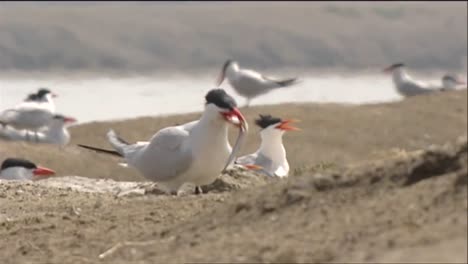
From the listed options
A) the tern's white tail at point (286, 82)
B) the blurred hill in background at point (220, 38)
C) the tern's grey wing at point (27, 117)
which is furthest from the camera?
the blurred hill in background at point (220, 38)

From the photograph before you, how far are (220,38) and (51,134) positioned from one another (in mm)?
23588

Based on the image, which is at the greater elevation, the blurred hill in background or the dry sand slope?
the blurred hill in background

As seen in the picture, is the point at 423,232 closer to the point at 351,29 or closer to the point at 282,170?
the point at 282,170

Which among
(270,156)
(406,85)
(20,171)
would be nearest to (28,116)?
(20,171)

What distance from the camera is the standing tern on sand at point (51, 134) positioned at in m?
26.2

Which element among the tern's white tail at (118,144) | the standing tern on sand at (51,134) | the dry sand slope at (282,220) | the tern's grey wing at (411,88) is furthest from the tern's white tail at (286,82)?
the dry sand slope at (282,220)

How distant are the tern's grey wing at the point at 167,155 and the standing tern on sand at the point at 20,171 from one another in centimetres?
458

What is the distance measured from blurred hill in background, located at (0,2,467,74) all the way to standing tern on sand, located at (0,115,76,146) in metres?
17.0

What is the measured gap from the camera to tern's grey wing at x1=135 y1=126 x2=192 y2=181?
440 inches

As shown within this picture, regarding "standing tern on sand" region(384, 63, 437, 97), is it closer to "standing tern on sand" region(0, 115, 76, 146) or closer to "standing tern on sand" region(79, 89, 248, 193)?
"standing tern on sand" region(0, 115, 76, 146)

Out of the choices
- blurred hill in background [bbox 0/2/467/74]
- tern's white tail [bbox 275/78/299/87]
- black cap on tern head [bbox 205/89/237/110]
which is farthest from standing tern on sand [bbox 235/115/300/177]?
blurred hill in background [bbox 0/2/467/74]

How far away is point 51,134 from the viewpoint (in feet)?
87.0

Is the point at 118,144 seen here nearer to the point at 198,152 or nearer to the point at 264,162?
the point at 198,152

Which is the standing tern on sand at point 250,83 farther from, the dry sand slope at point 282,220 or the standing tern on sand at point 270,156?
the dry sand slope at point 282,220
